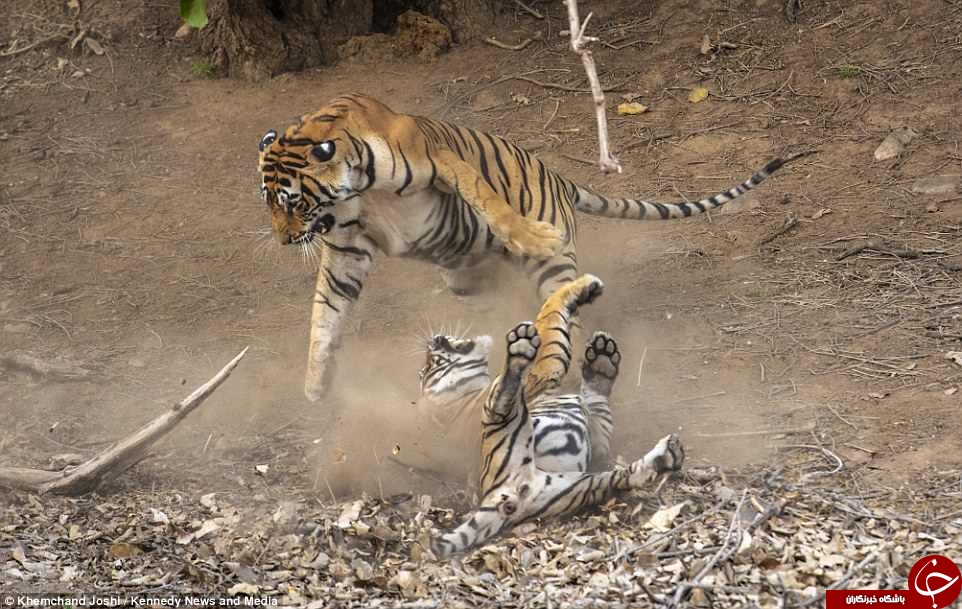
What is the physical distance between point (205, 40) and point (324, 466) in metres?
4.95

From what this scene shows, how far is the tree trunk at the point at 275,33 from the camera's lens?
347 inches

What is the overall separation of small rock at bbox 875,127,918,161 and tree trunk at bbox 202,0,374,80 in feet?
13.5

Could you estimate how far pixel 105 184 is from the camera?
26.7ft

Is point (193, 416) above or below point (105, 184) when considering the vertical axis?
below

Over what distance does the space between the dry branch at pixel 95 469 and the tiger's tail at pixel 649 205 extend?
2429 millimetres

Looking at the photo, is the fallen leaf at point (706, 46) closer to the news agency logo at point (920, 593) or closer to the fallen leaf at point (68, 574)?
the news agency logo at point (920, 593)

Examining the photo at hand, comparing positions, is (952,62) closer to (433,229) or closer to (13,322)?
(433,229)

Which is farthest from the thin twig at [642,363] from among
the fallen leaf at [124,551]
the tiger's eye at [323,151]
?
the fallen leaf at [124,551]

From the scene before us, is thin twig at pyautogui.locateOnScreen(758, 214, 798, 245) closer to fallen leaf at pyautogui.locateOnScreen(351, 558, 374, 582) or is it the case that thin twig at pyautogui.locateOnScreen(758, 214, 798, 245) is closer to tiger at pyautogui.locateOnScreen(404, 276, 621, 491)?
tiger at pyautogui.locateOnScreen(404, 276, 621, 491)

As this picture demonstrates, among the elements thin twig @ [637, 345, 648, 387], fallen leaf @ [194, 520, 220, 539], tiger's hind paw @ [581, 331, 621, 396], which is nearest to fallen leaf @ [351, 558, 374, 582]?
fallen leaf @ [194, 520, 220, 539]

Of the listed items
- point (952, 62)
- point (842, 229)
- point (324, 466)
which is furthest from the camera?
point (952, 62)

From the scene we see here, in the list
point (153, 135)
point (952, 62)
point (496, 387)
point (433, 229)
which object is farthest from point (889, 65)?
point (153, 135)

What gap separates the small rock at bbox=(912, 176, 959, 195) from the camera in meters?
6.65

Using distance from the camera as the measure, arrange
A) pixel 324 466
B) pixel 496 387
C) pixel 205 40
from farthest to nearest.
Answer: pixel 205 40 → pixel 324 466 → pixel 496 387
